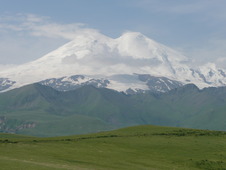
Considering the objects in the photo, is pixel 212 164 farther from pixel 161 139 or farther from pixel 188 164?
pixel 161 139

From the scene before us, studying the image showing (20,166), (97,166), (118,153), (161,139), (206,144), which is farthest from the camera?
(161,139)

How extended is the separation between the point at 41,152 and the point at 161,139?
1688 inches

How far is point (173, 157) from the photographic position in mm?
81562

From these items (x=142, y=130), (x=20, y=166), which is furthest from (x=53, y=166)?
(x=142, y=130)

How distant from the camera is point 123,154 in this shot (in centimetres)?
8000

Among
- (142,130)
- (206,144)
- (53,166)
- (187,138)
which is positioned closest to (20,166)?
(53,166)

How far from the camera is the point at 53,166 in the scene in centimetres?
5553

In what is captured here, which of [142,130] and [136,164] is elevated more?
[142,130]

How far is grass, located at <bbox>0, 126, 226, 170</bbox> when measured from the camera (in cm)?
6047

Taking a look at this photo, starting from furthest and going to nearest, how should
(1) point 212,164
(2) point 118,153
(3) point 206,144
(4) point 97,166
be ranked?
(3) point 206,144 < (2) point 118,153 < (1) point 212,164 < (4) point 97,166

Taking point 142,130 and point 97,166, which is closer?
point 97,166

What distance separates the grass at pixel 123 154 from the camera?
6047 cm

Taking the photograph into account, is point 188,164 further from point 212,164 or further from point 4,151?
point 4,151

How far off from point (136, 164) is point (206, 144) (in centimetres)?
3335
